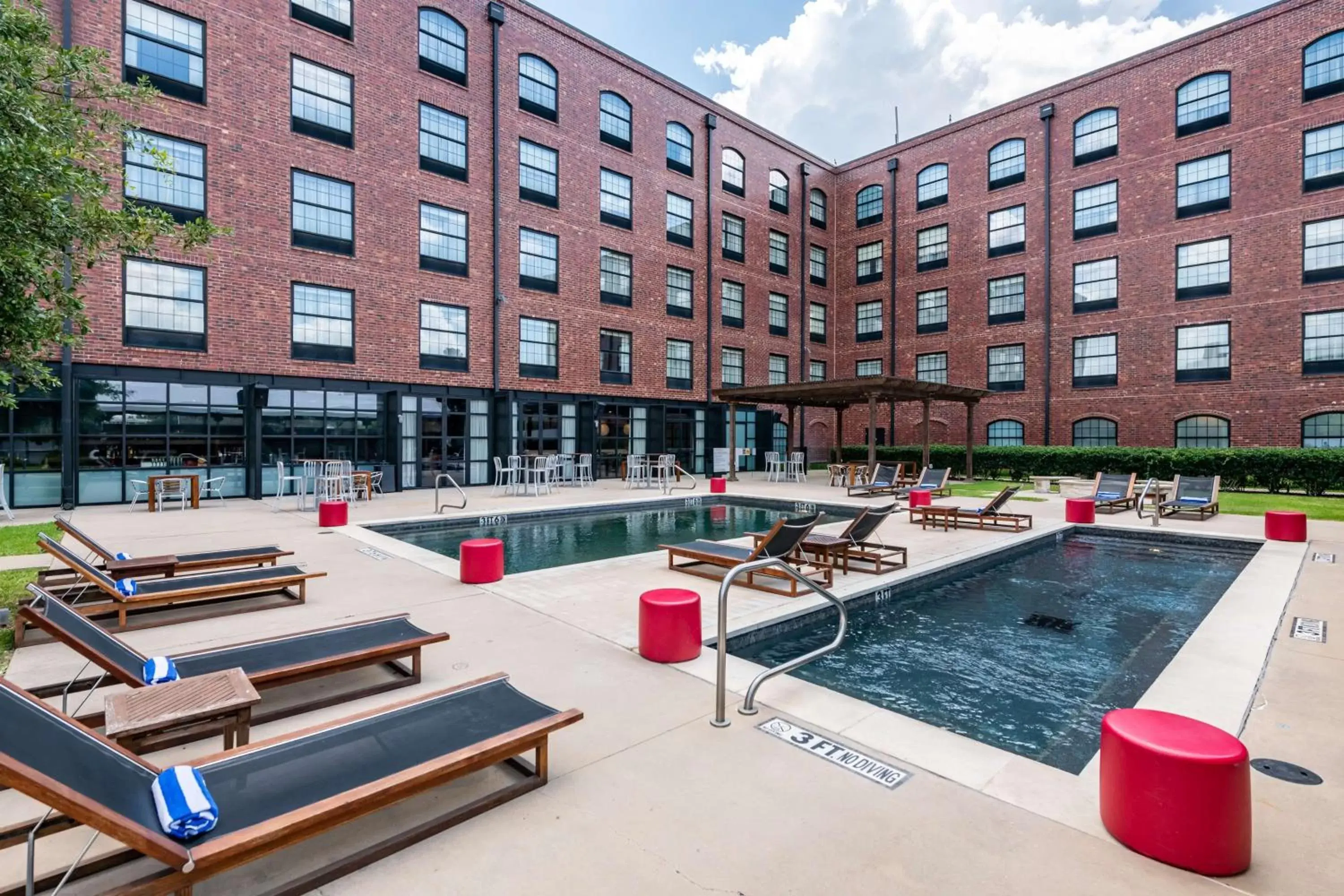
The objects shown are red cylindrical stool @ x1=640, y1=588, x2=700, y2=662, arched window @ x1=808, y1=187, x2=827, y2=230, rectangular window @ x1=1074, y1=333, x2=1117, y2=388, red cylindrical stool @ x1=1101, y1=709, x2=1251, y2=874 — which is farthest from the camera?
arched window @ x1=808, y1=187, x2=827, y2=230

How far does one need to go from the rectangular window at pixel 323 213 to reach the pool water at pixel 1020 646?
56.3 feet

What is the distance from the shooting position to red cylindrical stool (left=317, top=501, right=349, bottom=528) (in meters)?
11.1

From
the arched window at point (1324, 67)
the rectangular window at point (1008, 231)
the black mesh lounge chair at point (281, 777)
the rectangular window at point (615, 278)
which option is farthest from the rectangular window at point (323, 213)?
the arched window at point (1324, 67)

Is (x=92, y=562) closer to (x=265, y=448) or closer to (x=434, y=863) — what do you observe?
(x=434, y=863)

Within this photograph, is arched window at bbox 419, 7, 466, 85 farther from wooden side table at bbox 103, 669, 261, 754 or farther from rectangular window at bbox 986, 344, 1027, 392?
rectangular window at bbox 986, 344, 1027, 392

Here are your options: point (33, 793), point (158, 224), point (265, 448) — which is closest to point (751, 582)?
point (33, 793)

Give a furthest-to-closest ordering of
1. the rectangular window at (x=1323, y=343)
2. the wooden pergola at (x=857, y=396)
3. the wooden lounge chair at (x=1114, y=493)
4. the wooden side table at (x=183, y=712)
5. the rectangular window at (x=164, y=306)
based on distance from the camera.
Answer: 1. the rectangular window at (x=1323, y=343)
2. the wooden pergola at (x=857, y=396)
3. the rectangular window at (x=164, y=306)
4. the wooden lounge chair at (x=1114, y=493)
5. the wooden side table at (x=183, y=712)

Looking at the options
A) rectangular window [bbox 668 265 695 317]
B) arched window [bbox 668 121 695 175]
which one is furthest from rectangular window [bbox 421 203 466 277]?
arched window [bbox 668 121 695 175]

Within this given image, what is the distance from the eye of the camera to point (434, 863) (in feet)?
7.92

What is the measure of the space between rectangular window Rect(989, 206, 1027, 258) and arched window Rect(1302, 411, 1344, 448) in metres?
11.1

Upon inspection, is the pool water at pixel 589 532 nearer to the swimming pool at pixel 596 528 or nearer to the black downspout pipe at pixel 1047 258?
the swimming pool at pixel 596 528

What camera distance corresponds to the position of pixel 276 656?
389 centimetres

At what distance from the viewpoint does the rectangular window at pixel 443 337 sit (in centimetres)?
1911

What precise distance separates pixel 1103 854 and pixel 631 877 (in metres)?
1.85
